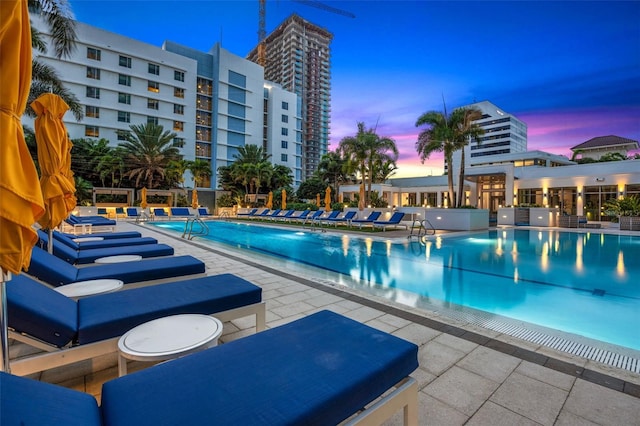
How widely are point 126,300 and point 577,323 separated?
5.03m

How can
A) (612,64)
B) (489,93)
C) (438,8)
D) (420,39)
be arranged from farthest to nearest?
(489,93), (612,64), (420,39), (438,8)

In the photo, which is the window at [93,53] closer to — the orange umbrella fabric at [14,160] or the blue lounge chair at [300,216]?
the blue lounge chair at [300,216]

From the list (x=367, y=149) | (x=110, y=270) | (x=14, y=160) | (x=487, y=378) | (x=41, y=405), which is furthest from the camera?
(x=367, y=149)

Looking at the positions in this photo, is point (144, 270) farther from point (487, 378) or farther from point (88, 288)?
point (487, 378)

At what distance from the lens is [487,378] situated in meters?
2.22

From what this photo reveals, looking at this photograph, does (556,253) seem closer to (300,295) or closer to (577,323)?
(577,323)

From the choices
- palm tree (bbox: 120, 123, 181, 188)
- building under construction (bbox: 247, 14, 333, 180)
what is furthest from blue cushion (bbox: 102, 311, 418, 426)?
building under construction (bbox: 247, 14, 333, 180)

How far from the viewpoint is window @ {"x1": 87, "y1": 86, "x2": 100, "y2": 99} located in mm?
33888

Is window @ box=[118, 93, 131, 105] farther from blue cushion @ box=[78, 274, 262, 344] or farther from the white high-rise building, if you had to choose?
blue cushion @ box=[78, 274, 262, 344]

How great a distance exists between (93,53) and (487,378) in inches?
1808

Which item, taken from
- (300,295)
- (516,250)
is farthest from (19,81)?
(516,250)

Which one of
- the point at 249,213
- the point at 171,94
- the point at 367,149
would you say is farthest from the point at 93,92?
the point at 367,149

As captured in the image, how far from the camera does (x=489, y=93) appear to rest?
56.9 metres

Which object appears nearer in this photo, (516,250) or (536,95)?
(516,250)
